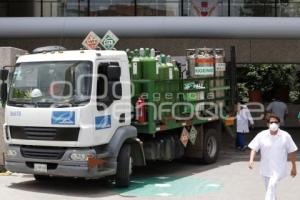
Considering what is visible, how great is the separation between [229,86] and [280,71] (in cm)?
1841

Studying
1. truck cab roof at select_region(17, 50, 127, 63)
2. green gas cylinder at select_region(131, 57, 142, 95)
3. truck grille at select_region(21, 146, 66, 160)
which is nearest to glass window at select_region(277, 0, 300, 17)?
green gas cylinder at select_region(131, 57, 142, 95)

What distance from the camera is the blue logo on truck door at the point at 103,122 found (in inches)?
447

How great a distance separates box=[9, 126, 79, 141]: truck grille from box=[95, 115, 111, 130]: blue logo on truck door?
0.43 metres

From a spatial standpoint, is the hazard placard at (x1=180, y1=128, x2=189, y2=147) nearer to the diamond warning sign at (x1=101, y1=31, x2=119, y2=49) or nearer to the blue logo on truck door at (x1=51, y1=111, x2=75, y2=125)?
the diamond warning sign at (x1=101, y1=31, x2=119, y2=49)

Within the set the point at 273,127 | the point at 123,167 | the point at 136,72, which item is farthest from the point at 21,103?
the point at 273,127

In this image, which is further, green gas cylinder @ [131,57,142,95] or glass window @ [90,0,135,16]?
glass window @ [90,0,135,16]

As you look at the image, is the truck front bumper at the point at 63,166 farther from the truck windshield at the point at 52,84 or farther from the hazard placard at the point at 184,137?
the hazard placard at the point at 184,137

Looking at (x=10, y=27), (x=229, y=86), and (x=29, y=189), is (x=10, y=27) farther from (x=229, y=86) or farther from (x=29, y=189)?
(x=29, y=189)

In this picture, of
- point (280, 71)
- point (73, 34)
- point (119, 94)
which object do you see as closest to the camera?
point (119, 94)

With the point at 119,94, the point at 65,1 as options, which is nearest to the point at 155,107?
the point at 119,94

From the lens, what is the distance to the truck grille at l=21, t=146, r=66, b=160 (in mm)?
11320

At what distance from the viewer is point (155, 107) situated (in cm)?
1284

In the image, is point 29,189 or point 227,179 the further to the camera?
point 227,179

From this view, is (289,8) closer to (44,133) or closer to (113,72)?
(113,72)
